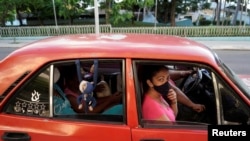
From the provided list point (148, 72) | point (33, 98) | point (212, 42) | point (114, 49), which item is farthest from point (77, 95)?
point (212, 42)

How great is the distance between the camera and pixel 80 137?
199cm

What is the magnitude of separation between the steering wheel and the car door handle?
1409 mm

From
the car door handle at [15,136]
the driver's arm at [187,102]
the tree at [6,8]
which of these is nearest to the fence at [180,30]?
the tree at [6,8]

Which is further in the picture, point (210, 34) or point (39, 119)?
point (210, 34)

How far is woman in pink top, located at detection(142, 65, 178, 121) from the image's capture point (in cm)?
214

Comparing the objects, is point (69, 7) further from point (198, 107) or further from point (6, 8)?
point (198, 107)

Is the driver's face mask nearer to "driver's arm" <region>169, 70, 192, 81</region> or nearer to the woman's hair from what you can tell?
the woman's hair

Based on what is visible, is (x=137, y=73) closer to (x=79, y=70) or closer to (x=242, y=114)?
(x=79, y=70)

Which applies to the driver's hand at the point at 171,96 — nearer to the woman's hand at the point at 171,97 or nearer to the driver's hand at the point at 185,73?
the woman's hand at the point at 171,97

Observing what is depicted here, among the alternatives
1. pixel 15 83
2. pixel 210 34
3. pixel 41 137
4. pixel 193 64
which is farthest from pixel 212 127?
pixel 210 34

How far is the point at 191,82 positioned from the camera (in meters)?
2.85

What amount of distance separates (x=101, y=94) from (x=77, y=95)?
18 cm

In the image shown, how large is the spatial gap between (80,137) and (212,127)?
891mm

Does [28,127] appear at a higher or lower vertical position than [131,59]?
lower
